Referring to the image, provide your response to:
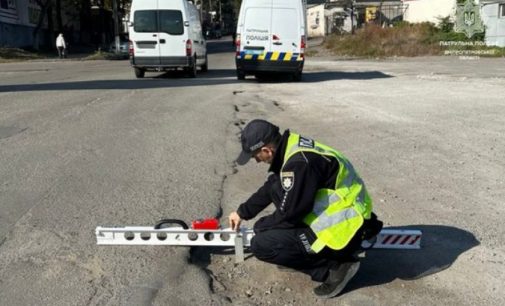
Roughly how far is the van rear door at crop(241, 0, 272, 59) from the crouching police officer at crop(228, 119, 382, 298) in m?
14.1

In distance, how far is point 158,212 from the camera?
17.7 feet

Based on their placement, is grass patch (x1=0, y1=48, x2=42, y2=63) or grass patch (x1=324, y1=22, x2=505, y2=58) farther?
grass patch (x1=324, y1=22, x2=505, y2=58)

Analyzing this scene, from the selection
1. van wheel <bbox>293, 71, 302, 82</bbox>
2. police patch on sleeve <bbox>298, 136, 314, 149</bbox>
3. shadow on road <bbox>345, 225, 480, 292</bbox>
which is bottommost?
Answer: shadow on road <bbox>345, 225, 480, 292</bbox>

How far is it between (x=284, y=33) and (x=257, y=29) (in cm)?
84

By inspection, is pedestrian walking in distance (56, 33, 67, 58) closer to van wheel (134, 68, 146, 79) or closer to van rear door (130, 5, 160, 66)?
van wheel (134, 68, 146, 79)

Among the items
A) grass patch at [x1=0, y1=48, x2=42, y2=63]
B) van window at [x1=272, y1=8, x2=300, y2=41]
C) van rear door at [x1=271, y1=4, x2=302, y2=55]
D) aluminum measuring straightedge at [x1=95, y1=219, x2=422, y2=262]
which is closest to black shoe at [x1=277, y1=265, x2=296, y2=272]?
aluminum measuring straightedge at [x1=95, y1=219, x2=422, y2=262]

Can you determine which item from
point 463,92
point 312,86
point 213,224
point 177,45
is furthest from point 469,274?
point 177,45

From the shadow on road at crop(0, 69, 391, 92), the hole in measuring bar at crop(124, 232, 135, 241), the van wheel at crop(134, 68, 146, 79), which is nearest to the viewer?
the hole in measuring bar at crop(124, 232, 135, 241)

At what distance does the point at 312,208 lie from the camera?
3.60m

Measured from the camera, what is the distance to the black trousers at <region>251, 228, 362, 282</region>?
12.3ft

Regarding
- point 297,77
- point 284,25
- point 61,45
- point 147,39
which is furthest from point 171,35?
point 61,45

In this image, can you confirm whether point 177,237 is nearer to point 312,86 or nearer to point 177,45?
point 312,86

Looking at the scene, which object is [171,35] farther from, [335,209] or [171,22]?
[335,209]

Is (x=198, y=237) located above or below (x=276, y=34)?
below
